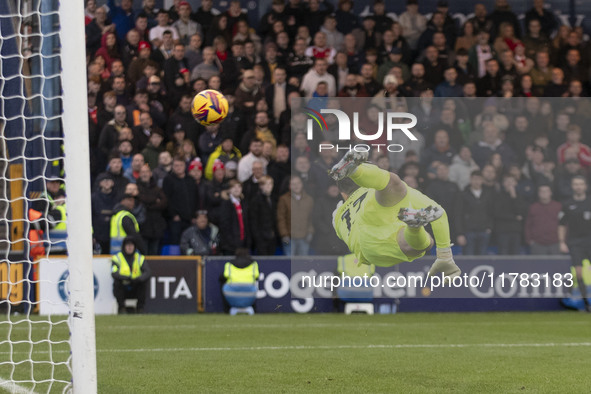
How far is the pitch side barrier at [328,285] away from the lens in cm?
1397

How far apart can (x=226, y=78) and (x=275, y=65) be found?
0.89 metres

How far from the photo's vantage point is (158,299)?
14.0m

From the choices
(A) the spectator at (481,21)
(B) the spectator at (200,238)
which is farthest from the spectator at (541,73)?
(B) the spectator at (200,238)

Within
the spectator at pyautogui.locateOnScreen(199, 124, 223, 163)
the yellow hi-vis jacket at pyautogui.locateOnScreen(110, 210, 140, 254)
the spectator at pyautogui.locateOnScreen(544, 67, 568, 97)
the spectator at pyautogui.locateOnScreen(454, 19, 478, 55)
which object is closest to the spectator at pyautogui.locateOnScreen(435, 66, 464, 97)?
the spectator at pyautogui.locateOnScreen(454, 19, 478, 55)

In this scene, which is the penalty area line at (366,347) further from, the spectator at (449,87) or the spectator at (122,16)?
the spectator at (122,16)


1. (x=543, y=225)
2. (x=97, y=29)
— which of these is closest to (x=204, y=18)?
(x=97, y=29)

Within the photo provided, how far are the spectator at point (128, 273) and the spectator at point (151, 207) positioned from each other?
60 centimetres

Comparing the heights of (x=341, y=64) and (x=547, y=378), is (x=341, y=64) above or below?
above

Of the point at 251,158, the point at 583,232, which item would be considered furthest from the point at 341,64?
the point at 583,232

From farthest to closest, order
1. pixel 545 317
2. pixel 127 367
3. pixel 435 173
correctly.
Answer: pixel 435 173 < pixel 545 317 < pixel 127 367

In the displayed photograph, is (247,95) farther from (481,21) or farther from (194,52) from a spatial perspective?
(481,21)

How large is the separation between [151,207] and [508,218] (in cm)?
546

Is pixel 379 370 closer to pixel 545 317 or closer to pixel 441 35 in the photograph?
pixel 545 317

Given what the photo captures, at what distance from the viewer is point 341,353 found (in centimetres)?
888
